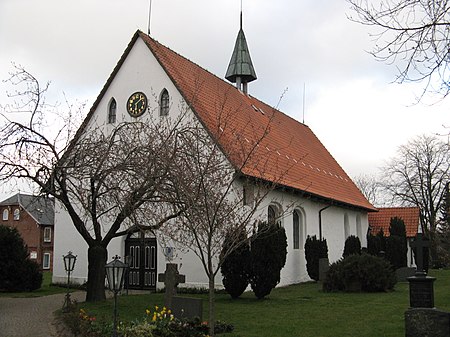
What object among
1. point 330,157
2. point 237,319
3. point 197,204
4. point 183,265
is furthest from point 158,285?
point 330,157

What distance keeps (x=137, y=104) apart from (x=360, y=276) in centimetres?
1121

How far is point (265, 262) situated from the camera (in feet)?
57.6

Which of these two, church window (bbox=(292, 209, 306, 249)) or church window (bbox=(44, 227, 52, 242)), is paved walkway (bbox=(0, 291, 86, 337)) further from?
church window (bbox=(44, 227, 52, 242))

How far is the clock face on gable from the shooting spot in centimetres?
2270

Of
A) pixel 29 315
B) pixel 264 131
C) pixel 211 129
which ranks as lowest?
pixel 29 315

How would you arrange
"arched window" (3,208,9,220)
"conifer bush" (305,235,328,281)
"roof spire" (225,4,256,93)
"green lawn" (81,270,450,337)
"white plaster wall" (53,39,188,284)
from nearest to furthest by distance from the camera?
"green lawn" (81,270,450,337), "white plaster wall" (53,39,188,284), "conifer bush" (305,235,328,281), "roof spire" (225,4,256,93), "arched window" (3,208,9,220)

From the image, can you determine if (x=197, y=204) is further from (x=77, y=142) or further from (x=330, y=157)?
(x=330, y=157)

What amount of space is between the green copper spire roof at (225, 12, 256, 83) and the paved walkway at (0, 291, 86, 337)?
15.7 meters

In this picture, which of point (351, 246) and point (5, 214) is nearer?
point (351, 246)

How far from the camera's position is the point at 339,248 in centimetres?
2981

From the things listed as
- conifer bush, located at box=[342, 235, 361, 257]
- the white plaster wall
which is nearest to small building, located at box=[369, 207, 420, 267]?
conifer bush, located at box=[342, 235, 361, 257]

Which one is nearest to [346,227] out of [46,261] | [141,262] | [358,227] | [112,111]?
[358,227]

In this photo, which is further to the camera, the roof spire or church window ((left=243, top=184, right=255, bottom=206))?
the roof spire

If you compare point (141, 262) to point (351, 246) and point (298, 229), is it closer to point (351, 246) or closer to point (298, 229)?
point (298, 229)
